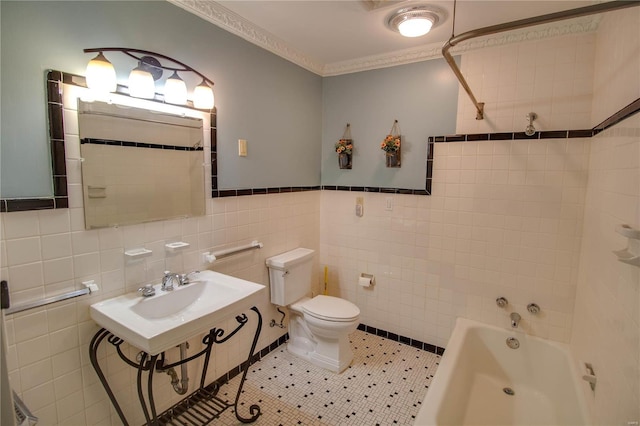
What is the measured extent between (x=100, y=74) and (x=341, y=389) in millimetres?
2300

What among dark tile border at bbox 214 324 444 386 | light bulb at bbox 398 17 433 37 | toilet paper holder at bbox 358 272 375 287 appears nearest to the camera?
light bulb at bbox 398 17 433 37

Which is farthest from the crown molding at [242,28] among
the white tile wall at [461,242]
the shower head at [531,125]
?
the shower head at [531,125]

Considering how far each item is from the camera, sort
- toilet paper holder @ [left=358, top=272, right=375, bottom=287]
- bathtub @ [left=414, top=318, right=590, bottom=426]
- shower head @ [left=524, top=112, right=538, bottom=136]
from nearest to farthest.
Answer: bathtub @ [left=414, top=318, right=590, bottom=426] < shower head @ [left=524, top=112, right=538, bottom=136] < toilet paper holder @ [left=358, top=272, right=375, bottom=287]

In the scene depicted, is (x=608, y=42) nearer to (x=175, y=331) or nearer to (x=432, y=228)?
(x=432, y=228)

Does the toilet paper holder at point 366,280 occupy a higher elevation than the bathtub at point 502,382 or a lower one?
higher

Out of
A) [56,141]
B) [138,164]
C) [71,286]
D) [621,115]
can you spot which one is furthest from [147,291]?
[621,115]

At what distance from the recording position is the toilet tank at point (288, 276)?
8.20 feet

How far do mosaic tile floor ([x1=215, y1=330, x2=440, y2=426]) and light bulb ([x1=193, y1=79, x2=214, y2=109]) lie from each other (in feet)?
6.13

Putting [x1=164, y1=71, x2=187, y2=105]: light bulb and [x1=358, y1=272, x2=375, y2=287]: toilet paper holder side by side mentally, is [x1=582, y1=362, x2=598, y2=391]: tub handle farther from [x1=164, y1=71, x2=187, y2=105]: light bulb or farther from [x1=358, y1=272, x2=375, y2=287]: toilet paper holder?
[x1=164, y1=71, x2=187, y2=105]: light bulb

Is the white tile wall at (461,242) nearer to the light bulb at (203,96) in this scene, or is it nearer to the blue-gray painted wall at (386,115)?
the blue-gray painted wall at (386,115)

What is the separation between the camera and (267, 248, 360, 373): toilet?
236cm

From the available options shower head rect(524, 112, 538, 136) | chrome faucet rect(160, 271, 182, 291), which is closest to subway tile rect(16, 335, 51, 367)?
chrome faucet rect(160, 271, 182, 291)

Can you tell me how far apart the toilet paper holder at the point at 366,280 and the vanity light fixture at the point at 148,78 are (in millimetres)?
1886

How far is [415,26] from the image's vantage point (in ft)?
6.46
